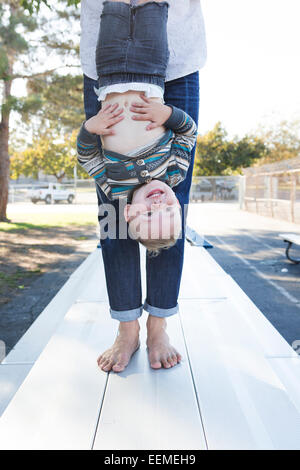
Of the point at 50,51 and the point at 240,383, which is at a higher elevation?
the point at 50,51

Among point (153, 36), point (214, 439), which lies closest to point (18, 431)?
point (214, 439)

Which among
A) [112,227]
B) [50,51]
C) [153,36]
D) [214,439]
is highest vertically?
[50,51]

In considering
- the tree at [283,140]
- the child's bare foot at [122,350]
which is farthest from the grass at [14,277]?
the tree at [283,140]

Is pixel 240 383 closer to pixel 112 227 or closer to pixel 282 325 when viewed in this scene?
pixel 112 227

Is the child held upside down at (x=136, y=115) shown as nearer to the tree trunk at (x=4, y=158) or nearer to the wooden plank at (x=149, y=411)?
the wooden plank at (x=149, y=411)

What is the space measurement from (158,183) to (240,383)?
30.4 inches

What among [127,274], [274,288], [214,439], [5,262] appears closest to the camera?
[214,439]

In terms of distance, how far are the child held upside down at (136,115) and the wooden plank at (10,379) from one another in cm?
92

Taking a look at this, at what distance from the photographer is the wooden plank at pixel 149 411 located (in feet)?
3.47

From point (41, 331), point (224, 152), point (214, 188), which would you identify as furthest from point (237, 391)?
point (224, 152)

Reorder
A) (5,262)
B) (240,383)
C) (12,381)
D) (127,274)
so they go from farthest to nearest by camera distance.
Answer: (5,262) < (12,381) < (127,274) < (240,383)

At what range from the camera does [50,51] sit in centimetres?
1134

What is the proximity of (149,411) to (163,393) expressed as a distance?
0.39 feet

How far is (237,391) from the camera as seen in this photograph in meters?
1.30
